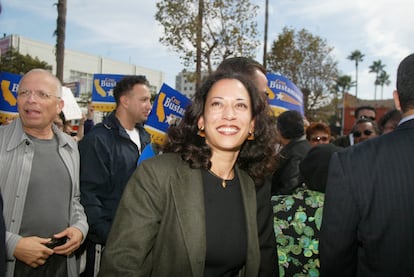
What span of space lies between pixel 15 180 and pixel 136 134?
1.59 m

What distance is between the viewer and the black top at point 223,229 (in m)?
1.92

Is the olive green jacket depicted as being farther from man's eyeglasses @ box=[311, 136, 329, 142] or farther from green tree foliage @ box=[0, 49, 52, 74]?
green tree foliage @ box=[0, 49, 52, 74]

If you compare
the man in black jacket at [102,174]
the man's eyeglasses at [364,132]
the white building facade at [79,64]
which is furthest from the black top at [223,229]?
the white building facade at [79,64]

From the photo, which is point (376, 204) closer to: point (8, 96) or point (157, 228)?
point (157, 228)

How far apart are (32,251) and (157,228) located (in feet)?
3.66

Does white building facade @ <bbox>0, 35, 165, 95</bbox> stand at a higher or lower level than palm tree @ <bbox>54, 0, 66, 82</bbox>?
higher

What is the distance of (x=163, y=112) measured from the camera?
325 centimetres

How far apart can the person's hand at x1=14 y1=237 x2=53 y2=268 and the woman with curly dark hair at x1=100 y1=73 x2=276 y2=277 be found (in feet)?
3.11

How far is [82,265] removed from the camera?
10.2 feet

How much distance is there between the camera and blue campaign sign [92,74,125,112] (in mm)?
5902

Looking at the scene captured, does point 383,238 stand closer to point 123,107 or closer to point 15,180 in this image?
point 15,180

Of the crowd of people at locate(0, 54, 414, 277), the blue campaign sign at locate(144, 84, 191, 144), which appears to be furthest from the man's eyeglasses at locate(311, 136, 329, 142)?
the blue campaign sign at locate(144, 84, 191, 144)

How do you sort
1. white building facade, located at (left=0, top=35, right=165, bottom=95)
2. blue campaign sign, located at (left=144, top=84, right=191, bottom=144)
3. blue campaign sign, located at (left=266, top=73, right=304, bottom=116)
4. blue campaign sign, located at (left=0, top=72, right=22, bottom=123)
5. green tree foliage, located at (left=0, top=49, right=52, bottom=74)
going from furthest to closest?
white building facade, located at (left=0, top=35, right=165, bottom=95)
green tree foliage, located at (left=0, top=49, right=52, bottom=74)
blue campaign sign, located at (left=0, top=72, right=22, bottom=123)
blue campaign sign, located at (left=266, top=73, right=304, bottom=116)
blue campaign sign, located at (left=144, top=84, right=191, bottom=144)

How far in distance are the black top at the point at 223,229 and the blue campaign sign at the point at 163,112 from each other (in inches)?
47.6
